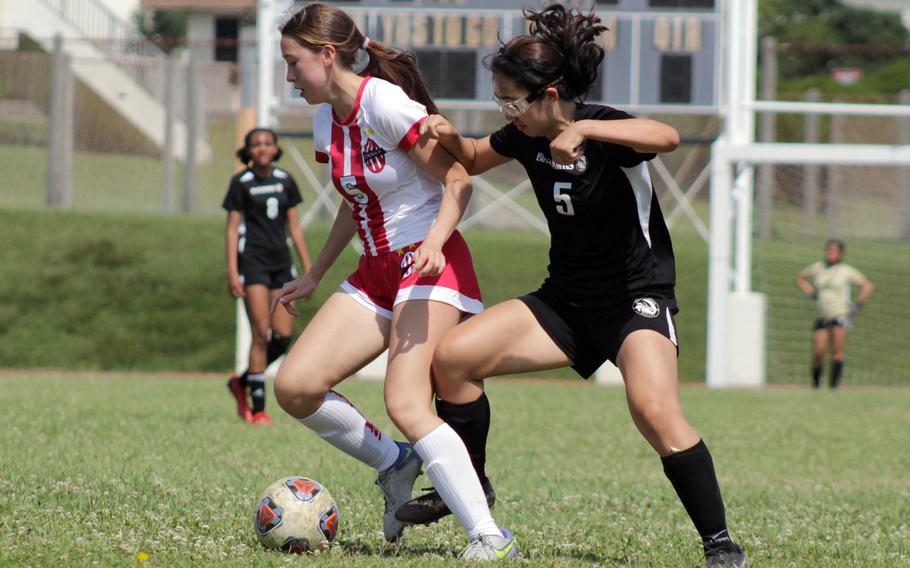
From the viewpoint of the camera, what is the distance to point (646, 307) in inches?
209

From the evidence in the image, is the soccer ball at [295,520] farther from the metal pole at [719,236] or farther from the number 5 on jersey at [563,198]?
the metal pole at [719,236]

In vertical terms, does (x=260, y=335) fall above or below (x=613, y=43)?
below

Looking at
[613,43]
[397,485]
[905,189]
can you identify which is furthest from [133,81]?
[397,485]

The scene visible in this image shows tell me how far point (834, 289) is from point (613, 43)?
5428 mm

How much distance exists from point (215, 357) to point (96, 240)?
3688 millimetres

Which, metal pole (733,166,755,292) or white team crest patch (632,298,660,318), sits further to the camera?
metal pole (733,166,755,292)

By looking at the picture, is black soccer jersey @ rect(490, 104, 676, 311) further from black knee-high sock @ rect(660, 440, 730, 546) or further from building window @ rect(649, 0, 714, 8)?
building window @ rect(649, 0, 714, 8)

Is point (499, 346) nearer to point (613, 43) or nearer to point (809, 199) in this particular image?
point (613, 43)

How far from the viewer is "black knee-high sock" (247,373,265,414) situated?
10.8m

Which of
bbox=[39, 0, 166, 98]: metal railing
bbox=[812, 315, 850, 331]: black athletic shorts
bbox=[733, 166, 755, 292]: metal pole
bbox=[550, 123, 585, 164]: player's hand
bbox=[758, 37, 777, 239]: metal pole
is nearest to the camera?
bbox=[550, 123, 585, 164]: player's hand

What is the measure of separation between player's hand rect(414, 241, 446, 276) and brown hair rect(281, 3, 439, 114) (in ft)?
2.65

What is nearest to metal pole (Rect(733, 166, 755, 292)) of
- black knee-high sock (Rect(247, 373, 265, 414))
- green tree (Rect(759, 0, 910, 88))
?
black knee-high sock (Rect(247, 373, 265, 414))

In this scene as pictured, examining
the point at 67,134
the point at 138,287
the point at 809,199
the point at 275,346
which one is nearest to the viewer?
the point at 275,346

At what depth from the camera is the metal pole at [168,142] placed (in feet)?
73.6
